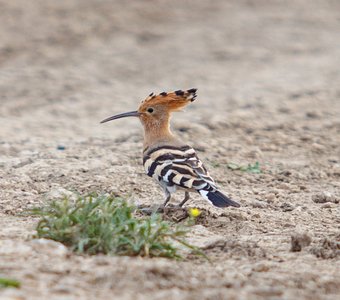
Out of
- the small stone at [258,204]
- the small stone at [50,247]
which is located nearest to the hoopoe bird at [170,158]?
the small stone at [258,204]

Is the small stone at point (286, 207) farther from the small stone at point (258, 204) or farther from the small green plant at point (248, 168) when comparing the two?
the small green plant at point (248, 168)

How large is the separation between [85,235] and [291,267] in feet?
3.40

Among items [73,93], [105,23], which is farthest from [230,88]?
[105,23]

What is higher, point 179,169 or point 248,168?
point 248,168

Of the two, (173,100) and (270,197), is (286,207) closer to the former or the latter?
(270,197)

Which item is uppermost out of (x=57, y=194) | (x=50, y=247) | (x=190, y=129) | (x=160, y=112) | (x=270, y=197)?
(x=190, y=129)

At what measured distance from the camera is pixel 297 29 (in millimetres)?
13008

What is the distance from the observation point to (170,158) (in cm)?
545

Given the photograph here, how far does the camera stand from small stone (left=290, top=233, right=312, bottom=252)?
4.49m

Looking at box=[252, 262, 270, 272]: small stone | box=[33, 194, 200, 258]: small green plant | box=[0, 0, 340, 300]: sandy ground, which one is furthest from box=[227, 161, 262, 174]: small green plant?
box=[252, 262, 270, 272]: small stone

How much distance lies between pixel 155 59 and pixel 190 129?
11.0 ft

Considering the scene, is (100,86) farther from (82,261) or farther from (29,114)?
(82,261)

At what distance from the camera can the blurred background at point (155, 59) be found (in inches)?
348

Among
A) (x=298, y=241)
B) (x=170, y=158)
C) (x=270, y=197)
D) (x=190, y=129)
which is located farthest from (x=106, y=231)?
(x=190, y=129)
